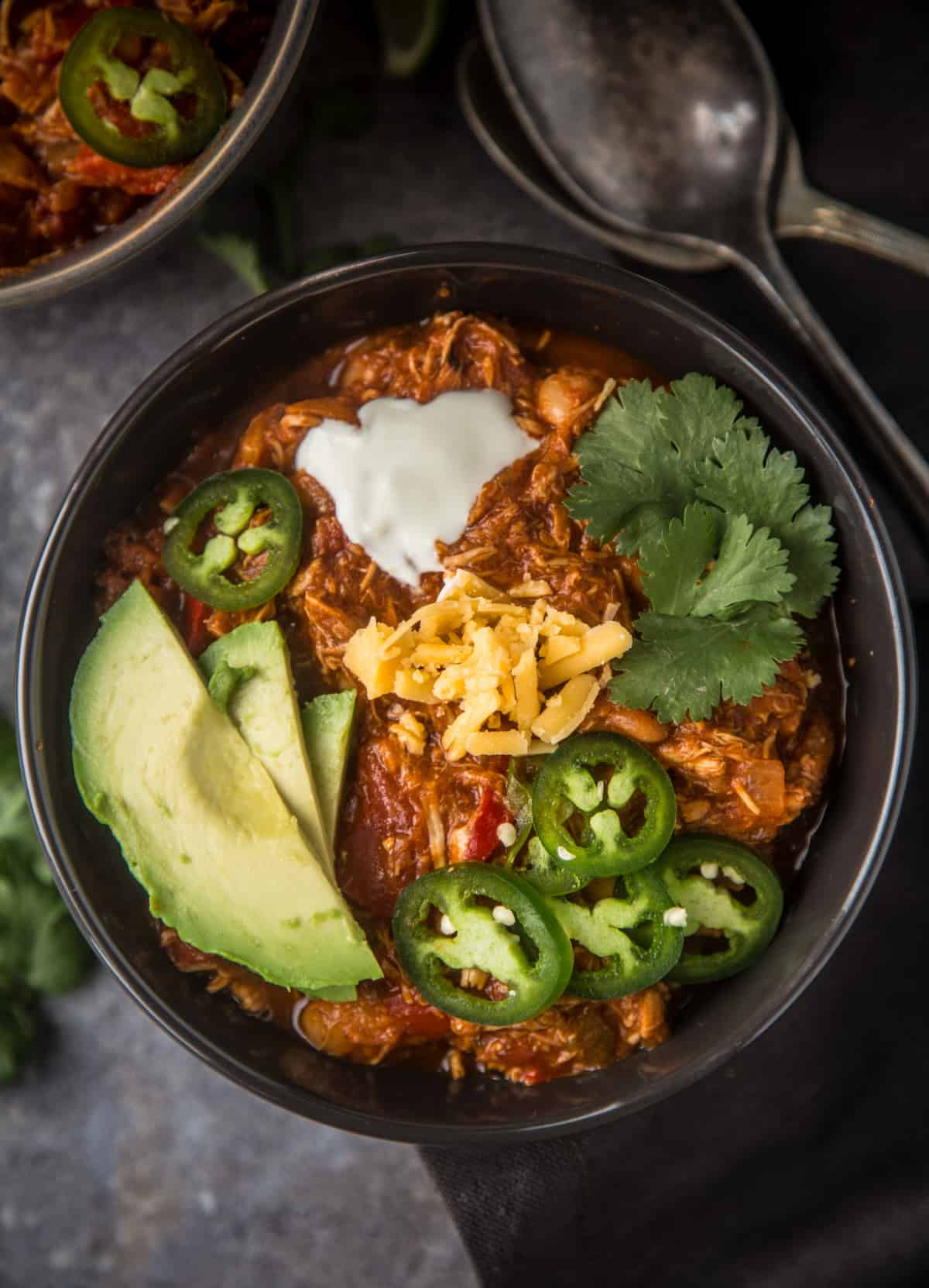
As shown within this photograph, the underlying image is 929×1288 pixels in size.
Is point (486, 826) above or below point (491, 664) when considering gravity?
below

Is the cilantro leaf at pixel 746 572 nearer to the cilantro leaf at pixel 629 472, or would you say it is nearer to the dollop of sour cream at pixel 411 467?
the cilantro leaf at pixel 629 472

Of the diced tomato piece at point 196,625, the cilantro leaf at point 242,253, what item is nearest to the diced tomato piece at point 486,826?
the diced tomato piece at point 196,625

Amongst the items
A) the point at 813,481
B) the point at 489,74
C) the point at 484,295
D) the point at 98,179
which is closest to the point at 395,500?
the point at 484,295

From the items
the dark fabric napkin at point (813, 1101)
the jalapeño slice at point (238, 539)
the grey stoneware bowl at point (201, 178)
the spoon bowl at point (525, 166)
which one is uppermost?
the grey stoneware bowl at point (201, 178)

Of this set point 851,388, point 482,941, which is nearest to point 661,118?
point 851,388

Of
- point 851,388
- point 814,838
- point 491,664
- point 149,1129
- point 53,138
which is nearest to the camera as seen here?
point 491,664

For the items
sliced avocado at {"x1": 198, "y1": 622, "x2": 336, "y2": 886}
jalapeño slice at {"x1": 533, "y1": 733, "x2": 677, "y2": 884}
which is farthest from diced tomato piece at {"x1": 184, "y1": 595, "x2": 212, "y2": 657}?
jalapeño slice at {"x1": 533, "y1": 733, "x2": 677, "y2": 884}

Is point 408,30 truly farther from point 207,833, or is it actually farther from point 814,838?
point 814,838

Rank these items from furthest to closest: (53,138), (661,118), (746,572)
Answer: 1. (661,118)
2. (53,138)
3. (746,572)
